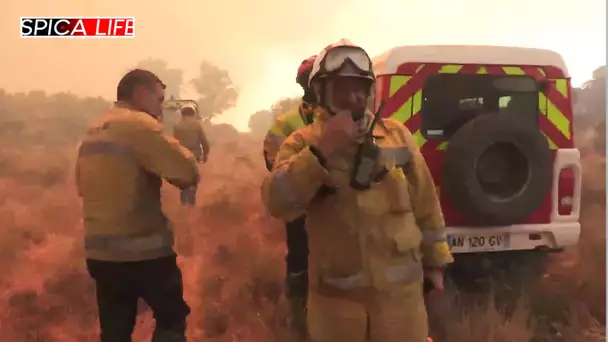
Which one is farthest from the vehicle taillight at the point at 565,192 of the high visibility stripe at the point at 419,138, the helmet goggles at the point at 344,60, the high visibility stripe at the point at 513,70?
the helmet goggles at the point at 344,60

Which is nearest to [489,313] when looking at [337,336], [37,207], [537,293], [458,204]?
[537,293]

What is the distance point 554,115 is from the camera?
2527mm

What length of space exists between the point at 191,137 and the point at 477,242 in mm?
1201

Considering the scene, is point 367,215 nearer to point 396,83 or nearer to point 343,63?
point 343,63

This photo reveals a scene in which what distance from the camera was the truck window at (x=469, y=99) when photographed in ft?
7.97

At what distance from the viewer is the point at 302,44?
2182 millimetres

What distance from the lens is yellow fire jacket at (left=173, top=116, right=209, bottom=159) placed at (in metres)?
2.00

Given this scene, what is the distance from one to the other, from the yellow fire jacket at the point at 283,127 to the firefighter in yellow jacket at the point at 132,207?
13.8 inches

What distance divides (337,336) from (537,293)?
1.37m

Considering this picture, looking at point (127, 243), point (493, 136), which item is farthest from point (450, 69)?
point (127, 243)

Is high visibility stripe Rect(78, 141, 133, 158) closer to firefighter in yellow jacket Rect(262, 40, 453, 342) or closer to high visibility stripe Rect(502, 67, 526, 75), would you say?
firefighter in yellow jacket Rect(262, 40, 453, 342)

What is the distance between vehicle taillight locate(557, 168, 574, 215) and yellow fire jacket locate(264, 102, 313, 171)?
1214 mm

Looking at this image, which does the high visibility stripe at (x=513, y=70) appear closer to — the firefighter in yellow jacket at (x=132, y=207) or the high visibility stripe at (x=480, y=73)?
the high visibility stripe at (x=480, y=73)

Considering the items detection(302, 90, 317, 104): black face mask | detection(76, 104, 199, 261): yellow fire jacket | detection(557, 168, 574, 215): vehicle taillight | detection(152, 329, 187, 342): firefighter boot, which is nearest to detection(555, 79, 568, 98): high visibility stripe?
detection(557, 168, 574, 215): vehicle taillight
